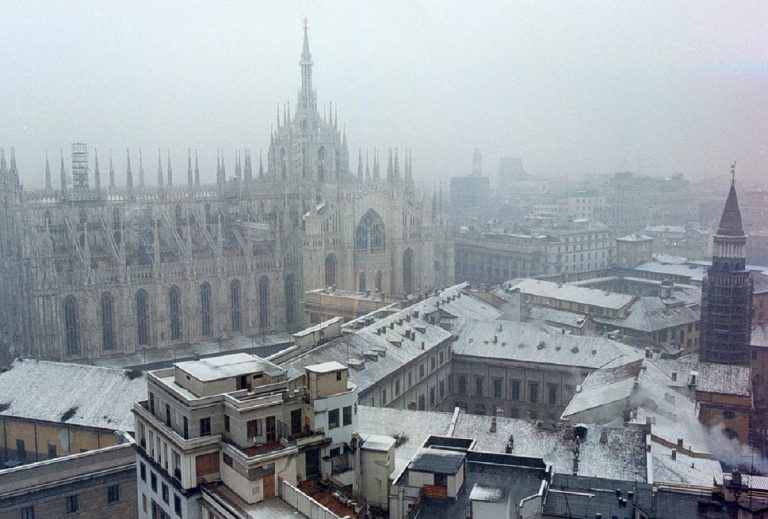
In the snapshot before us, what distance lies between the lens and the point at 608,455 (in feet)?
127

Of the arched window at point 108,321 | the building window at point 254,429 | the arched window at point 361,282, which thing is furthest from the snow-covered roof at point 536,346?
the arched window at point 108,321

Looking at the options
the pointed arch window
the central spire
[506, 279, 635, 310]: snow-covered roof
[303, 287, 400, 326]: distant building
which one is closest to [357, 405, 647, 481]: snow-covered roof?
[303, 287, 400, 326]: distant building

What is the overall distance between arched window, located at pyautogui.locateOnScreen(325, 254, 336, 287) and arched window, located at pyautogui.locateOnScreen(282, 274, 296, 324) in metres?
4.13

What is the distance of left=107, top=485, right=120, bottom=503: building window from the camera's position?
4234 centimetres

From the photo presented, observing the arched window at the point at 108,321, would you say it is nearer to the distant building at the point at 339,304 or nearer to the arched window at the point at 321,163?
the distant building at the point at 339,304

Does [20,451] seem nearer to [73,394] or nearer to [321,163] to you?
[73,394]

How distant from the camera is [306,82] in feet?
383

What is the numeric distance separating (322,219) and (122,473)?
51.7 meters

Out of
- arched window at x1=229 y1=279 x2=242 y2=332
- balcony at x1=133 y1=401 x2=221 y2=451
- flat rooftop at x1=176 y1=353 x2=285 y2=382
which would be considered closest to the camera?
balcony at x1=133 y1=401 x2=221 y2=451

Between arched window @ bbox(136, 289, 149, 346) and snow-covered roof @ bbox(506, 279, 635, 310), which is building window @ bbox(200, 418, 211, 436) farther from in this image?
snow-covered roof @ bbox(506, 279, 635, 310)

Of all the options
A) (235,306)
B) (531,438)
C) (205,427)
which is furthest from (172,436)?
(235,306)

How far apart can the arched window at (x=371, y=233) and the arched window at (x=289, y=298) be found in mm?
9193

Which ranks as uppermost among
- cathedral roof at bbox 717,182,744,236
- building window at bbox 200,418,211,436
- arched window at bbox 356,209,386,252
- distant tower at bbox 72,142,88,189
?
distant tower at bbox 72,142,88,189

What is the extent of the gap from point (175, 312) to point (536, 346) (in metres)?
38.9
